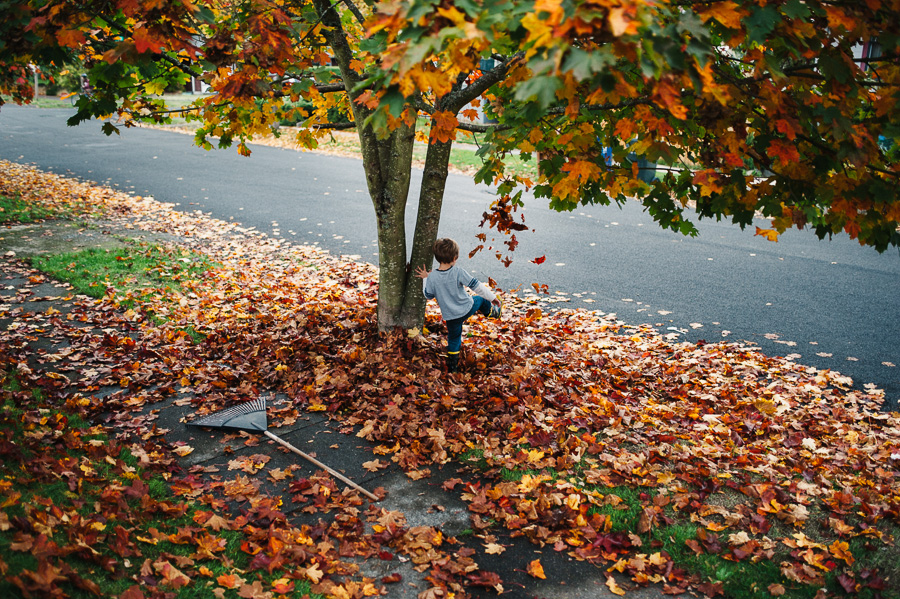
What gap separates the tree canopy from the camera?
6.84 feet

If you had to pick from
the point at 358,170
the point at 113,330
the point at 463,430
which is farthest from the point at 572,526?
the point at 358,170

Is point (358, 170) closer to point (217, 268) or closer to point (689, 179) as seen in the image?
point (217, 268)

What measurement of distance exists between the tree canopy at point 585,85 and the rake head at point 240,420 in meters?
1.58

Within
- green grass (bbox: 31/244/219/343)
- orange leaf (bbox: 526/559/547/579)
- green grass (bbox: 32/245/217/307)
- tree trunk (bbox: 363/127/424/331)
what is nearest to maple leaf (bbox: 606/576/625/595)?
orange leaf (bbox: 526/559/547/579)

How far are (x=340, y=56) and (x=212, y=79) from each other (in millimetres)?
1002

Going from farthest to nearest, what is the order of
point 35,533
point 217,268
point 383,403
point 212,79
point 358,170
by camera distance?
point 358,170 → point 217,268 → point 383,403 → point 212,79 → point 35,533

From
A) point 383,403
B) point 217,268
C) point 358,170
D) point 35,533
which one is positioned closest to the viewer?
point 35,533

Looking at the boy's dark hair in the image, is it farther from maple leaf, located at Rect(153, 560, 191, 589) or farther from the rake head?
maple leaf, located at Rect(153, 560, 191, 589)

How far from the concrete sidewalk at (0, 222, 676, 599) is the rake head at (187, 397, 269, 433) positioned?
0.06 metres

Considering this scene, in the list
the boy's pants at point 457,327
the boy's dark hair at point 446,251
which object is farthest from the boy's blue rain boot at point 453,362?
the boy's dark hair at point 446,251

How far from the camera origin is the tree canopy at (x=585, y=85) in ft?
6.84

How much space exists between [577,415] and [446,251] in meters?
1.67

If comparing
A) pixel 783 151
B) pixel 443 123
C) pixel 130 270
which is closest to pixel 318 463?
pixel 443 123

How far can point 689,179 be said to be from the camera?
423cm
